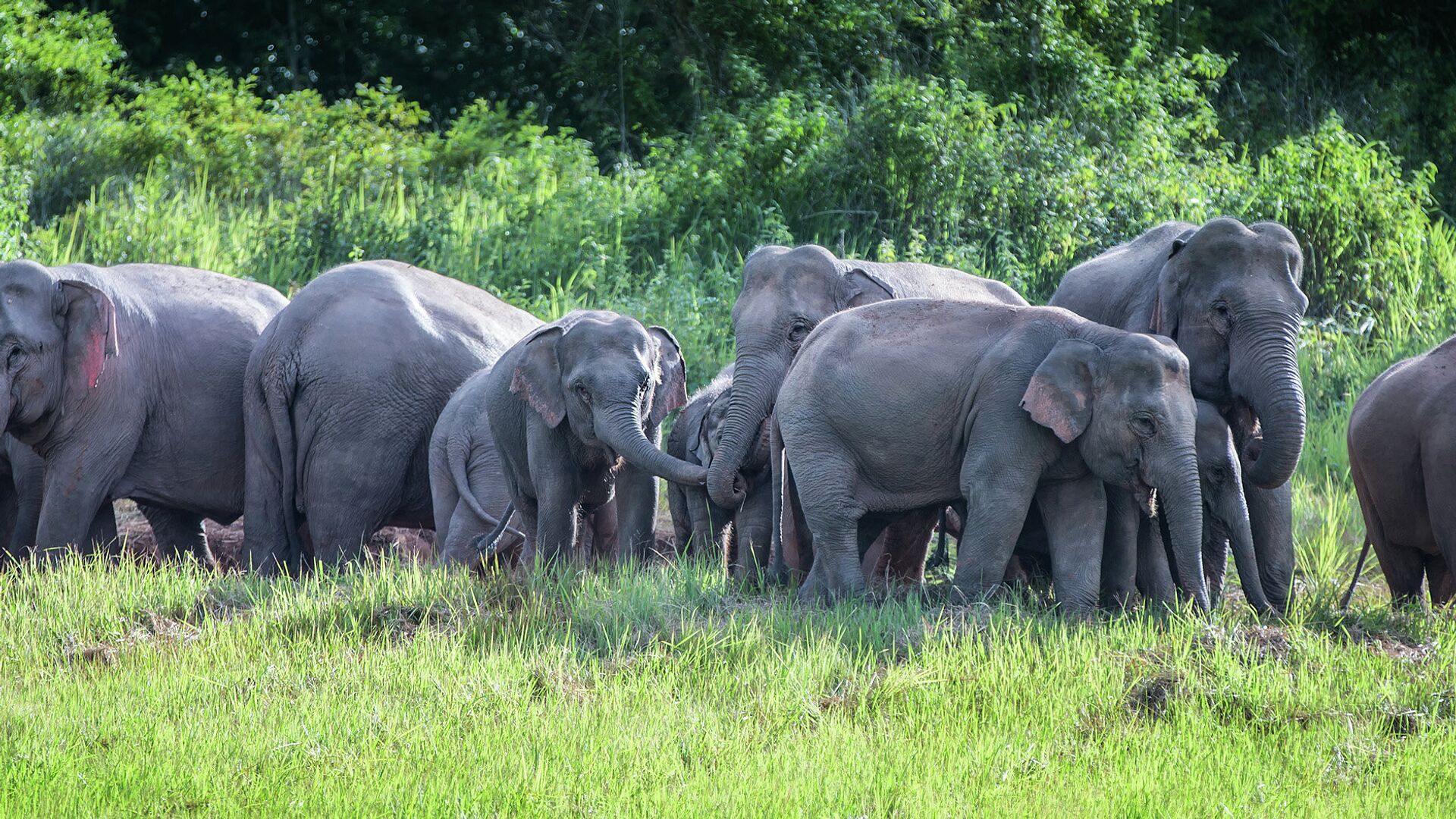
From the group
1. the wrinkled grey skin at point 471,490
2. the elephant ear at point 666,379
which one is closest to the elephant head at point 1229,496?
the elephant ear at point 666,379

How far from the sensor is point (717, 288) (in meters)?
13.9

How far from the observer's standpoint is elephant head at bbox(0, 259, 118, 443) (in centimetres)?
852

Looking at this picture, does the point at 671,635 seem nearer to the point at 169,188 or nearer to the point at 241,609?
the point at 241,609

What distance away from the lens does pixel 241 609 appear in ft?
23.7

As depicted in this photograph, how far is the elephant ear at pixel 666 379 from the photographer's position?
27.6ft

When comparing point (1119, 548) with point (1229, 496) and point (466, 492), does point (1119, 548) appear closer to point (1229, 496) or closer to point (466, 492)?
point (1229, 496)

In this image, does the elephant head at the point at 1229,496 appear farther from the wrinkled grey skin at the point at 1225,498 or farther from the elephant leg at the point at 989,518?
the elephant leg at the point at 989,518

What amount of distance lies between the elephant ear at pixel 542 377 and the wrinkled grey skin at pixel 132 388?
213cm

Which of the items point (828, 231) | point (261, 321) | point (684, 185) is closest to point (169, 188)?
point (684, 185)

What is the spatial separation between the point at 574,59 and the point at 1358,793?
17.2 metres

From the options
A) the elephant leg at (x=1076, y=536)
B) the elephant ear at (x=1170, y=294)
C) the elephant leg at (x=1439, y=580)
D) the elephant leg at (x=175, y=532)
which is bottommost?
the elephant leg at (x=175, y=532)

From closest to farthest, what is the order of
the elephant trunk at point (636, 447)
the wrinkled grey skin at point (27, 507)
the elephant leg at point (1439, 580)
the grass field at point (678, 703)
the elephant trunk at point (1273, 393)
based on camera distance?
the grass field at point (678, 703)
the elephant trunk at point (1273, 393)
the elephant trunk at point (636, 447)
the elephant leg at point (1439, 580)
the wrinkled grey skin at point (27, 507)

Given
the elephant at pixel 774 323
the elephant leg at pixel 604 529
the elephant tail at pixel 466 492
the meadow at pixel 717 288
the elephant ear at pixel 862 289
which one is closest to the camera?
the meadow at pixel 717 288

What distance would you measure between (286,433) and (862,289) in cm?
289
